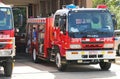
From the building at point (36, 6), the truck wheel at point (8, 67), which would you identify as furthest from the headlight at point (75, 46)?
the building at point (36, 6)

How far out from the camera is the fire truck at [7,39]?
51.5 feet

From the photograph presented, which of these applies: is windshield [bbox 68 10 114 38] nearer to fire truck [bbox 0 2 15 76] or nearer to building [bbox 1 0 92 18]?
fire truck [bbox 0 2 15 76]

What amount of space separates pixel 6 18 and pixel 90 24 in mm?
3520

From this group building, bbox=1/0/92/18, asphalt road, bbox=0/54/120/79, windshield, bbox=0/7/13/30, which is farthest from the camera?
building, bbox=1/0/92/18

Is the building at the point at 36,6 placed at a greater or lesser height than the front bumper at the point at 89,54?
greater

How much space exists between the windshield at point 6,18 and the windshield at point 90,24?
102 inches

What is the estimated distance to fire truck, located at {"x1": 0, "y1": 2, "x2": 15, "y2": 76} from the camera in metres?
15.7

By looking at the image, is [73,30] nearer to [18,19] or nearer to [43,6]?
[18,19]

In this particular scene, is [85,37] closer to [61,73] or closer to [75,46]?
[75,46]

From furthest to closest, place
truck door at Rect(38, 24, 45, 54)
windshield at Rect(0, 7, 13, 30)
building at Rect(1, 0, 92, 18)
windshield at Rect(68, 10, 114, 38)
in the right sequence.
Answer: building at Rect(1, 0, 92, 18), truck door at Rect(38, 24, 45, 54), windshield at Rect(68, 10, 114, 38), windshield at Rect(0, 7, 13, 30)

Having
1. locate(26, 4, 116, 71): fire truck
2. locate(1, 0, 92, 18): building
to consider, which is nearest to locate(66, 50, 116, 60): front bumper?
locate(26, 4, 116, 71): fire truck

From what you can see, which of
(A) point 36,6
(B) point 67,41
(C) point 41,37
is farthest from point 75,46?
(A) point 36,6

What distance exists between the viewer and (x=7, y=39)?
15.8 meters

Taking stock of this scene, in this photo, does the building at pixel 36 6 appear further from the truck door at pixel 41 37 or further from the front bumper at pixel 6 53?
the front bumper at pixel 6 53
